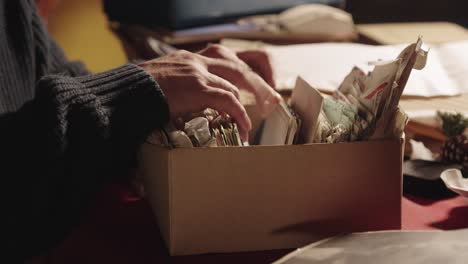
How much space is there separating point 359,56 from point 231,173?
76 cm

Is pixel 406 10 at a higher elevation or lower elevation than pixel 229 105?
lower

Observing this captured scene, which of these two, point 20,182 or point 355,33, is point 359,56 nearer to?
point 355,33

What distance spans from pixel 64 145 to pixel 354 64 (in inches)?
29.6

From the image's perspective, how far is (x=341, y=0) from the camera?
221 cm

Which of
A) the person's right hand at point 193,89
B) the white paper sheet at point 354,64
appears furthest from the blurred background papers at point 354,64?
the person's right hand at point 193,89

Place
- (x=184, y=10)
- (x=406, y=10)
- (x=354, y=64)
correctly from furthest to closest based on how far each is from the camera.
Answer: (x=406, y=10), (x=184, y=10), (x=354, y=64)

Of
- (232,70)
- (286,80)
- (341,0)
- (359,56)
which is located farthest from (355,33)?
(232,70)

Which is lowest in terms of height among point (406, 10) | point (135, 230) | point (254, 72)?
point (406, 10)

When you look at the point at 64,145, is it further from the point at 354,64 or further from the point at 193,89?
the point at 354,64

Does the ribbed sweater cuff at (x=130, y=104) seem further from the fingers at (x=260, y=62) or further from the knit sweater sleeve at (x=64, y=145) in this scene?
the fingers at (x=260, y=62)

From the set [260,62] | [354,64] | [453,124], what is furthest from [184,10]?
[453,124]

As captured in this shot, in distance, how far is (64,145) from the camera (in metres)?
0.80

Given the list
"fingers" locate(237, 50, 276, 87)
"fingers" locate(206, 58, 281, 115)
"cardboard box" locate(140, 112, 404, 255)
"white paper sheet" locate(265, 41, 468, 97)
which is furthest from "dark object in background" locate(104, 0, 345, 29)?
"cardboard box" locate(140, 112, 404, 255)

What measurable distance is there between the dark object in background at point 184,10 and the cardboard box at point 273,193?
3.71ft
